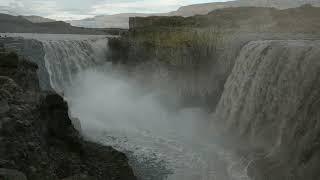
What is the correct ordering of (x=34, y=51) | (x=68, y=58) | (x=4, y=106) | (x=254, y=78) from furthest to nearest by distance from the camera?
(x=68, y=58)
(x=34, y=51)
(x=254, y=78)
(x=4, y=106)

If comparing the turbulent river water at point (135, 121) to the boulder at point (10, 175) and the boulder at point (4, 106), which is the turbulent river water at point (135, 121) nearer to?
the boulder at point (4, 106)

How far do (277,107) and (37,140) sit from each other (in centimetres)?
1024

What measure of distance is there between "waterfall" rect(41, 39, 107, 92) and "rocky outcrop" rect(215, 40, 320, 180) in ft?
37.8

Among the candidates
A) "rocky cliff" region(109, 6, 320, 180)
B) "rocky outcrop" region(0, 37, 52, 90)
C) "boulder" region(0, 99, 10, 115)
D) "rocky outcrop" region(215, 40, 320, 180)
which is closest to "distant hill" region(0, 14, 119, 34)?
"rocky cliff" region(109, 6, 320, 180)

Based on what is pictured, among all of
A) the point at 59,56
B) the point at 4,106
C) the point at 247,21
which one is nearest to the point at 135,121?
the point at 59,56

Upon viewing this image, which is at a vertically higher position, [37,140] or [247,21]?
[247,21]

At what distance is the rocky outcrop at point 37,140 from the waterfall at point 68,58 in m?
12.7

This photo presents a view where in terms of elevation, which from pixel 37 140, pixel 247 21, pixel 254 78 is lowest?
pixel 37 140

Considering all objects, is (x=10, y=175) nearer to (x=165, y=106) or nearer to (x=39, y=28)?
(x=165, y=106)

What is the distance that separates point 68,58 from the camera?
3269 centimetres

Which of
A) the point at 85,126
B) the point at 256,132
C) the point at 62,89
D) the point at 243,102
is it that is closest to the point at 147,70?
the point at 62,89

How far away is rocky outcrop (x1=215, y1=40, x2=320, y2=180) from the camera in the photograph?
14.6 meters

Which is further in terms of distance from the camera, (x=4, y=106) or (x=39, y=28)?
(x=39, y=28)

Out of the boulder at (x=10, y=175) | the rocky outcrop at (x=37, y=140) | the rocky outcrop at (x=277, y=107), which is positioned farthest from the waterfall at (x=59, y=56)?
the boulder at (x=10, y=175)
